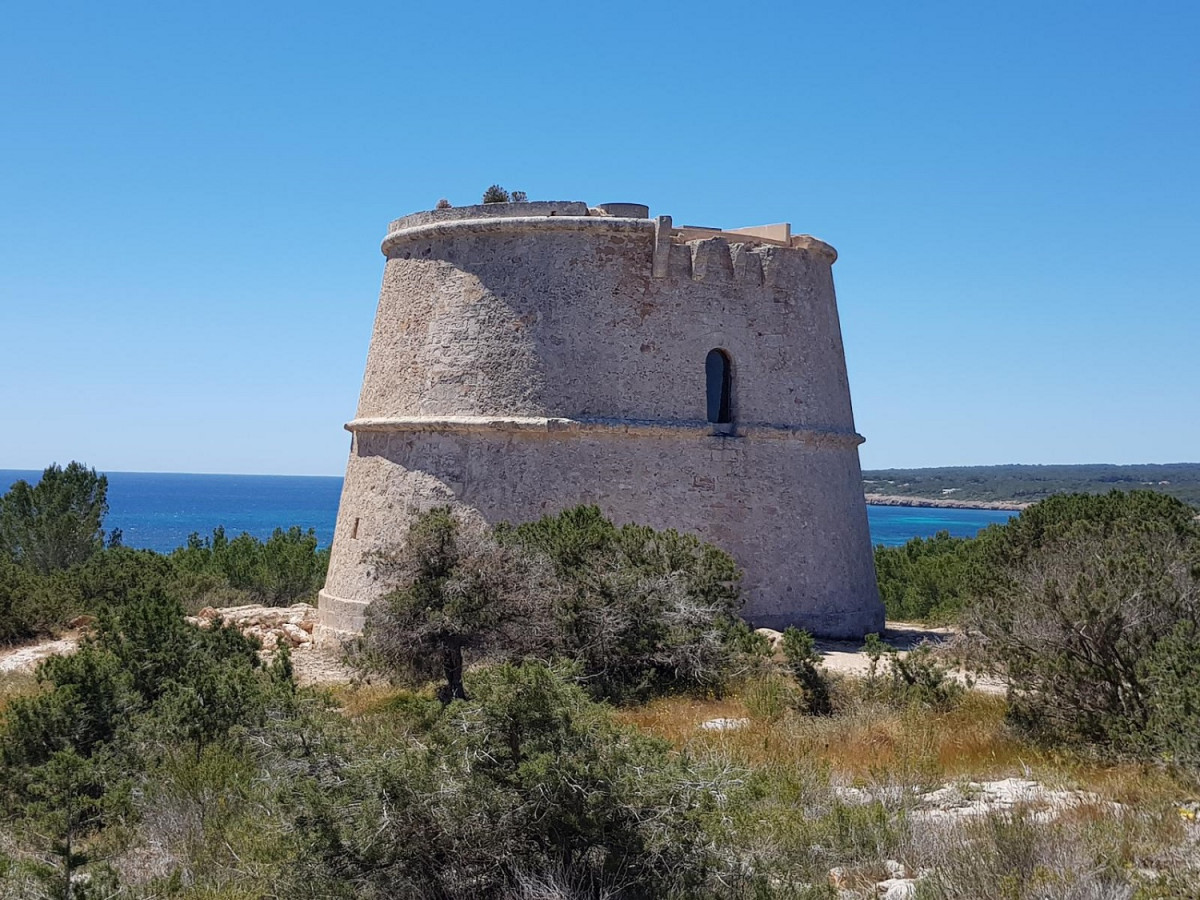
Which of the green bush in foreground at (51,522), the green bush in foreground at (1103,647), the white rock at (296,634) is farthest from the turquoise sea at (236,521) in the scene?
the green bush in foreground at (1103,647)

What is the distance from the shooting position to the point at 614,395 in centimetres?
1319

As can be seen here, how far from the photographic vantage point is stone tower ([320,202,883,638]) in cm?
1310

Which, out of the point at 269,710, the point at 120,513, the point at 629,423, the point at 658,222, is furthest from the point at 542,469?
the point at 120,513

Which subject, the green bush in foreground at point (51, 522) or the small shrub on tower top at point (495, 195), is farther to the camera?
the green bush in foreground at point (51, 522)

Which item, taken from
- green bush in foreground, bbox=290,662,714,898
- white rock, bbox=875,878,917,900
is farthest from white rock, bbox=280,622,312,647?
white rock, bbox=875,878,917,900

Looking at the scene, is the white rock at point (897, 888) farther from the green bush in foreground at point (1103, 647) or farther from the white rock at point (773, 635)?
the white rock at point (773, 635)

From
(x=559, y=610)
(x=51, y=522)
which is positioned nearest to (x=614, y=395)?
(x=559, y=610)

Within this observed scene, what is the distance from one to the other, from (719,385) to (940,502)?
5293 inches

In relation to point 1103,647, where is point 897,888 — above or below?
below

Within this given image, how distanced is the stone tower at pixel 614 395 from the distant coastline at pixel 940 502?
324 feet

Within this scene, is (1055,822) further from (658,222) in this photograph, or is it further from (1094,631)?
(658,222)

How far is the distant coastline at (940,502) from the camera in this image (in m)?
117

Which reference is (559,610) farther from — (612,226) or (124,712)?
(612,226)

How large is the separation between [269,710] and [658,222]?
863cm
